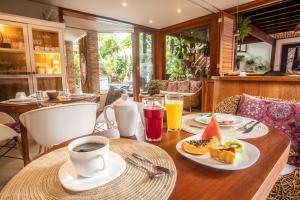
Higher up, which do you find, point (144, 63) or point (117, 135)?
point (144, 63)

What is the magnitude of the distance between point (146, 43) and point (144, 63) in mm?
636

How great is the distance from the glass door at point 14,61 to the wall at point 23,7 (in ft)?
1.82

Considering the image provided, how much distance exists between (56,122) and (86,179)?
107 centimetres

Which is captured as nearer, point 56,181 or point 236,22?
point 56,181

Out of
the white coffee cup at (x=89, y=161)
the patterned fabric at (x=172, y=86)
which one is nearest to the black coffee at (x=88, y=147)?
the white coffee cup at (x=89, y=161)

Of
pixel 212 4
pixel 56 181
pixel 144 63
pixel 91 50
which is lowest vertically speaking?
pixel 56 181

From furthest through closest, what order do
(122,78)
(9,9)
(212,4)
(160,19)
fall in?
(122,78)
(160,19)
(212,4)
(9,9)

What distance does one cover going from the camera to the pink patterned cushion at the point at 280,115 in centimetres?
124

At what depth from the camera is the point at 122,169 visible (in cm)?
53

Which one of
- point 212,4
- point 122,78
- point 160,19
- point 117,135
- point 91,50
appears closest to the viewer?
point 117,135

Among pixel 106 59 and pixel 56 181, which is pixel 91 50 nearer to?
pixel 106 59

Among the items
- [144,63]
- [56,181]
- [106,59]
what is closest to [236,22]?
[144,63]

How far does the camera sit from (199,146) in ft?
2.19

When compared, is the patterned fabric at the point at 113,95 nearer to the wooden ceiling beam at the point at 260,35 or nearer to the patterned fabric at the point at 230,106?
the patterned fabric at the point at 230,106
